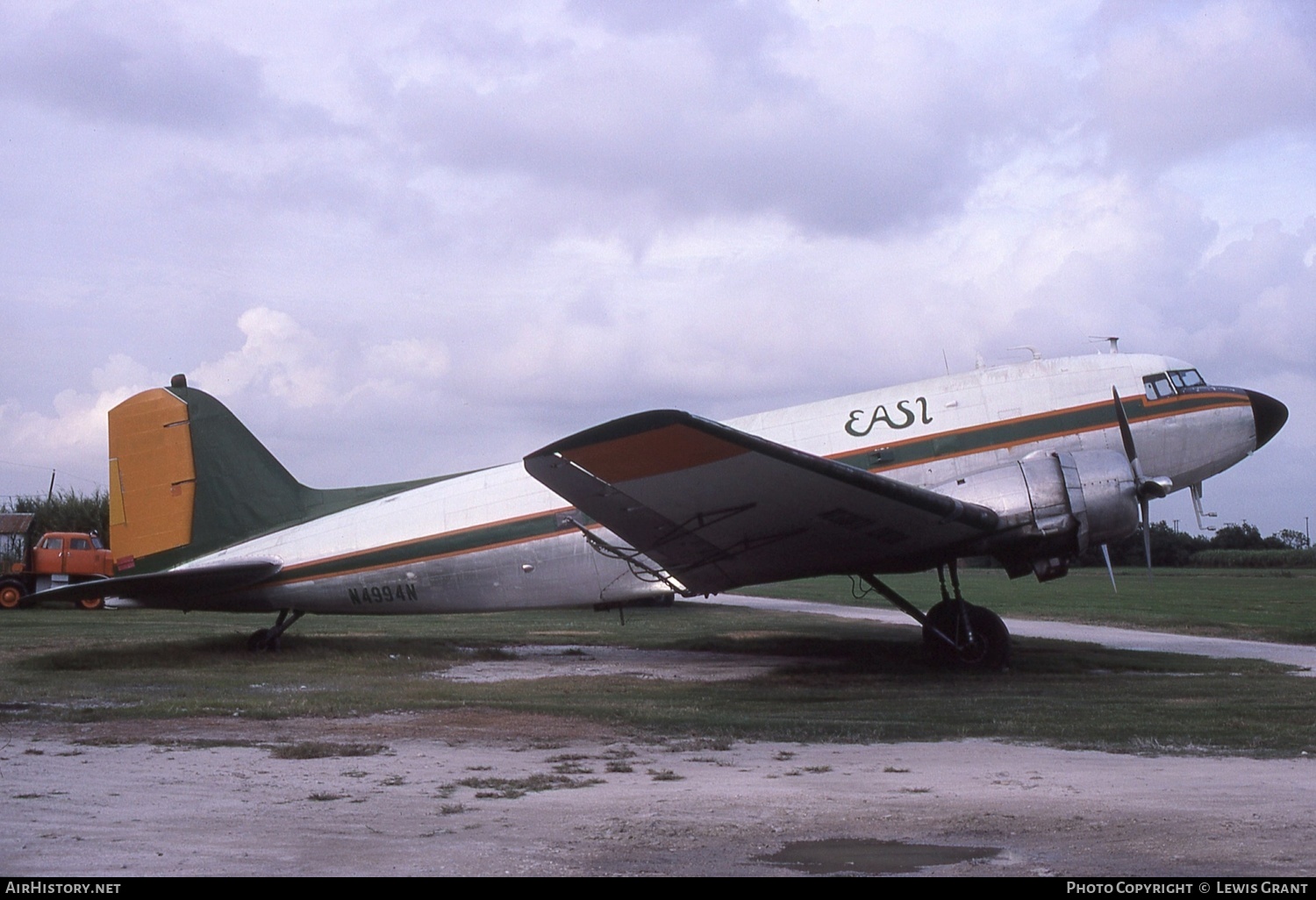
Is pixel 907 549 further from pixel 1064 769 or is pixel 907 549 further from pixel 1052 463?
pixel 1064 769

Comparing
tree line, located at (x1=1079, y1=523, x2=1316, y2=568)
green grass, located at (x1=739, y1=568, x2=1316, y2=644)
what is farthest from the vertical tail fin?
tree line, located at (x1=1079, y1=523, x2=1316, y2=568)

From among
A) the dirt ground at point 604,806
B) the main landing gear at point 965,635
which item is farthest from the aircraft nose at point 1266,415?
the dirt ground at point 604,806

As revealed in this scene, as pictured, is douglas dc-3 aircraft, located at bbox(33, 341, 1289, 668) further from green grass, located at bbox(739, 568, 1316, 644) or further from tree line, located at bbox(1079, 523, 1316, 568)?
tree line, located at bbox(1079, 523, 1316, 568)

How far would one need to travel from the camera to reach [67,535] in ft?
100

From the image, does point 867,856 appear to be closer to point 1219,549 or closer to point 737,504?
point 737,504

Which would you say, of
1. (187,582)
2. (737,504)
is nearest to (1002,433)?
(737,504)

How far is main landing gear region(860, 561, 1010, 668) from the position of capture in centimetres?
1179

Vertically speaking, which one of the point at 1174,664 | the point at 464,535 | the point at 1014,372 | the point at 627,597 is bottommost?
the point at 1174,664

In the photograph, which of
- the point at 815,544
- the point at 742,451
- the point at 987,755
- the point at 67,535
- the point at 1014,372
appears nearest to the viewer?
the point at 987,755

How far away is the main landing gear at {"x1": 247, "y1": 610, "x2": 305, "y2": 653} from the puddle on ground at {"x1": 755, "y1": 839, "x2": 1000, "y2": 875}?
414 inches

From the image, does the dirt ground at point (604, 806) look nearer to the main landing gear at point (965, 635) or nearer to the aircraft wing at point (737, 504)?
the aircraft wing at point (737, 504)

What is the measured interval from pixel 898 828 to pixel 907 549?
6555mm

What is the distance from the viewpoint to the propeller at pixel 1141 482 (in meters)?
11.5

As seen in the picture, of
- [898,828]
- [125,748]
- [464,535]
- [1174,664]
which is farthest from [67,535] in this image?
[898,828]
